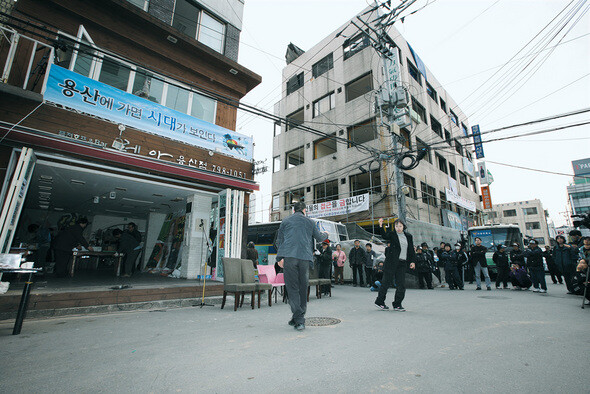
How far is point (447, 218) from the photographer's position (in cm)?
2305

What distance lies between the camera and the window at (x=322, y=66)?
2438cm

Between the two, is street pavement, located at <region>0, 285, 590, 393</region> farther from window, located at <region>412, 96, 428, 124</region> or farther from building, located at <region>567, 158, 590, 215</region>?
building, located at <region>567, 158, 590, 215</region>

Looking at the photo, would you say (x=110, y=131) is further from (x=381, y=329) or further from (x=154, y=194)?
(x=381, y=329)

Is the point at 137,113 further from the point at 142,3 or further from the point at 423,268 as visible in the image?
the point at 423,268

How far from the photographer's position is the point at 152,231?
1277 cm

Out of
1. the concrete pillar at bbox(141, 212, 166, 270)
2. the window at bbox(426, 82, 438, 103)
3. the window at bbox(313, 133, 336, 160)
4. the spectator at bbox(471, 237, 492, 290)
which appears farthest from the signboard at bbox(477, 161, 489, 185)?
the concrete pillar at bbox(141, 212, 166, 270)

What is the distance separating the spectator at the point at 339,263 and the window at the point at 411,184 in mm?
9695

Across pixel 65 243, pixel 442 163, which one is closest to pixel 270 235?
pixel 65 243

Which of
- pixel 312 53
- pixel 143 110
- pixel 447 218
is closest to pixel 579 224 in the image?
pixel 143 110

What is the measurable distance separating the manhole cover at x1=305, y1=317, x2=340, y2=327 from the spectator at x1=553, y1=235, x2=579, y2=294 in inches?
302

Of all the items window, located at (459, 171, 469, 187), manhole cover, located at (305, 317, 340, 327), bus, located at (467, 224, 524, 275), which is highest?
window, located at (459, 171, 469, 187)

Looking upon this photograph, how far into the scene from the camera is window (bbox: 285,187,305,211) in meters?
23.7

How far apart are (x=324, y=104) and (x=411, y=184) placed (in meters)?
9.84

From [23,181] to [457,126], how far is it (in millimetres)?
36284
